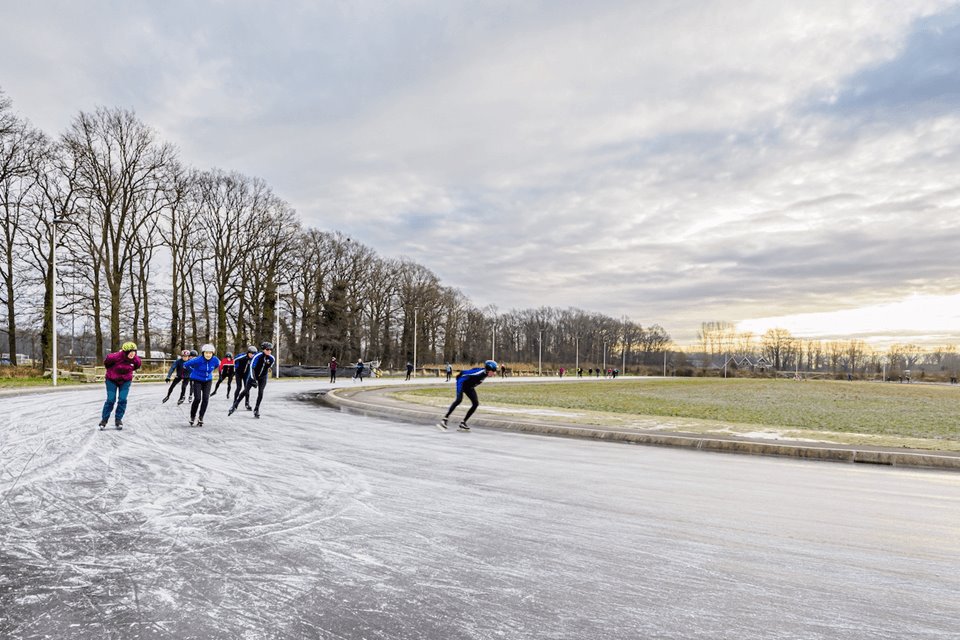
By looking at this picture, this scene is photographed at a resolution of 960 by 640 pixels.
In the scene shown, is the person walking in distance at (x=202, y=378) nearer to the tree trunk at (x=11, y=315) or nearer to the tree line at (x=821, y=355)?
the tree trunk at (x=11, y=315)

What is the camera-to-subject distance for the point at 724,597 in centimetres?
362

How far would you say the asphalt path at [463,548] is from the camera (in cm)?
326

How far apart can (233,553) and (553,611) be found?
→ 248 centimetres

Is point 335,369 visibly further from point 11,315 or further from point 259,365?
point 259,365

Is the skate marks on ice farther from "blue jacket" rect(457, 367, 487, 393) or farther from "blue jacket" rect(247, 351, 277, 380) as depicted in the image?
"blue jacket" rect(247, 351, 277, 380)

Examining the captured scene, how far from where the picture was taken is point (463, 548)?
178 inches

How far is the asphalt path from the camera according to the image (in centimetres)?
326

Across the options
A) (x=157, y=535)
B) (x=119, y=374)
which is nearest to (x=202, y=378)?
(x=119, y=374)

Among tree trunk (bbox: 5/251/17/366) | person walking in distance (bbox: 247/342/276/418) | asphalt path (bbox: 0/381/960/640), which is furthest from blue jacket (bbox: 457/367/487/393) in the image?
tree trunk (bbox: 5/251/17/366)

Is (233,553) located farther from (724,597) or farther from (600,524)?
(724,597)

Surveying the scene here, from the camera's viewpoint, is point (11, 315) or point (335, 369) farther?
point (335, 369)

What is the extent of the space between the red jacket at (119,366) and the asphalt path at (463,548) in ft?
8.60

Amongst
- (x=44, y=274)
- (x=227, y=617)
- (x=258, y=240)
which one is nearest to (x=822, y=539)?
(x=227, y=617)

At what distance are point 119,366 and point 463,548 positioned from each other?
982cm
